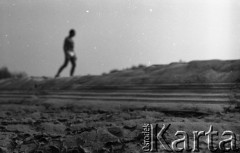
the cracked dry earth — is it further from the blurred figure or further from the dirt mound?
the blurred figure

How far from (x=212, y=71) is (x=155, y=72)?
1.02 m

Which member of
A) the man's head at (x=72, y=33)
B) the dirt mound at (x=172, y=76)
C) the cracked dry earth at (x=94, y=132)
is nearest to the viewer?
the cracked dry earth at (x=94, y=132)

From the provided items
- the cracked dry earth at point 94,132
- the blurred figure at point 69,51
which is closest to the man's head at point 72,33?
the blurred figure at point 69,51

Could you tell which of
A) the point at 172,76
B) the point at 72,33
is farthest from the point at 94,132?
the point at 72,33

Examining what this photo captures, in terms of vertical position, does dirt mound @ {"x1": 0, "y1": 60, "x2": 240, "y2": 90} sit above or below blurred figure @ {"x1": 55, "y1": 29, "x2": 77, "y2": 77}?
below

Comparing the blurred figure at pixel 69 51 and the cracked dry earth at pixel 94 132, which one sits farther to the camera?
the blurred figure at pixel 69 51

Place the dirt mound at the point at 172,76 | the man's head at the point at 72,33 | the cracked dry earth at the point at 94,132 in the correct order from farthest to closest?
the man's head at the point at 72,33 < the dirt mound at the point at 172,76 < the cracked dry earth at the point at 94,132

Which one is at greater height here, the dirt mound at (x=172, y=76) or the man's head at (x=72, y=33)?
the man's head at (x=72, y=33)

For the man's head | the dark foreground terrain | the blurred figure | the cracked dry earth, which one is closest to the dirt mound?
the dark foreground terrain

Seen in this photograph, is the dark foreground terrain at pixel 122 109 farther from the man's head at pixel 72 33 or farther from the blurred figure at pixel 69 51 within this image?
the man's head at pixel 72 33

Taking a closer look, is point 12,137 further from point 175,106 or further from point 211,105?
point 211,105

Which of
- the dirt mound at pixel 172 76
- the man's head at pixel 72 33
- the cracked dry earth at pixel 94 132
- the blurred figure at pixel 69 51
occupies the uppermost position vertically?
the man's head at pixel 72 33

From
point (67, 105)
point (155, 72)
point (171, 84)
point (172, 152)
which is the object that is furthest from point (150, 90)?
point (172, 152)

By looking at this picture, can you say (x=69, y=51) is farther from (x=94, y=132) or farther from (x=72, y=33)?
(x=94, y=132)
